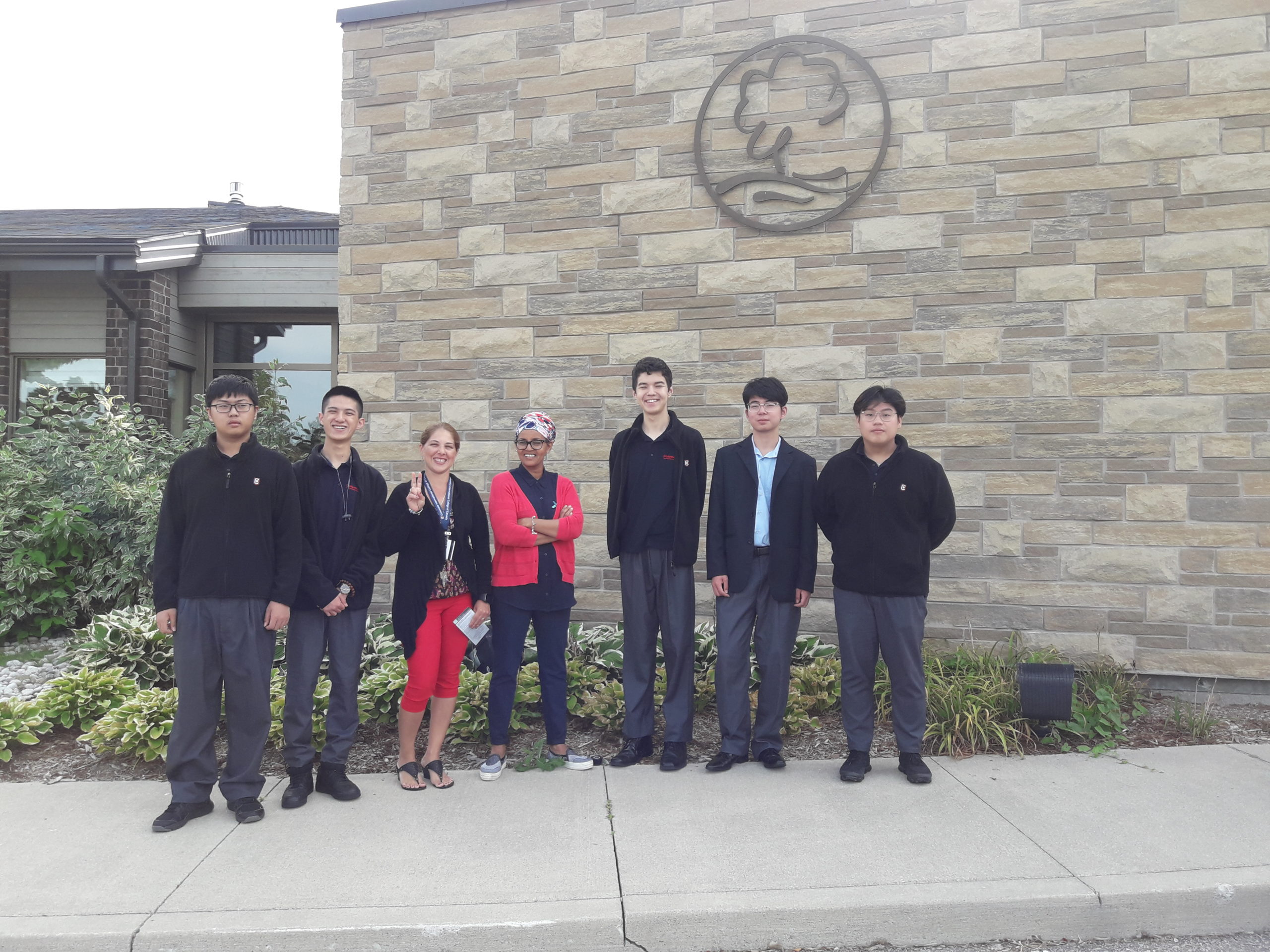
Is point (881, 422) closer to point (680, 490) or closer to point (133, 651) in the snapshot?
point (680, 490)

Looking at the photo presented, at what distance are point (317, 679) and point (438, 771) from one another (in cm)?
73

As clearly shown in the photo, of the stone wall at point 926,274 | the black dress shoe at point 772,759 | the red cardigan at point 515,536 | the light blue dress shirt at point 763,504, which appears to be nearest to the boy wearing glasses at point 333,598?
the red cardigan at point 515,536

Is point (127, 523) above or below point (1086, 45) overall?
below

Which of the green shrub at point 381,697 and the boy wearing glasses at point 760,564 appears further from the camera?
the green shrub at point 381,697

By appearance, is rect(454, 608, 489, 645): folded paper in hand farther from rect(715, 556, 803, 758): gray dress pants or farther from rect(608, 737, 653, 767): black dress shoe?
rect(715, 556, 803, 758): gray dress pants

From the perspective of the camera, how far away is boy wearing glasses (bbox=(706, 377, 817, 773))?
435 cm

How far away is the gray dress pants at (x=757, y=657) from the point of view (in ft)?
14.4

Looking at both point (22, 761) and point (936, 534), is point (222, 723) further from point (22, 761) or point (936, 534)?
point (936, 534)

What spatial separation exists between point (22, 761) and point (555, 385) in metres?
3.82

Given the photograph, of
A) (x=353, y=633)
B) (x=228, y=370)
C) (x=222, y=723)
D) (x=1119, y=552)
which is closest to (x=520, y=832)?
(x=353, y=633)

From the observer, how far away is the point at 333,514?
13.1ft

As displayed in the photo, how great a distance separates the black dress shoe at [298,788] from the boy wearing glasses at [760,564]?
6.32ft

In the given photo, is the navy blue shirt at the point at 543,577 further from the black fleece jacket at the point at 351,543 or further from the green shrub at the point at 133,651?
the green shrub at the point at 133,651

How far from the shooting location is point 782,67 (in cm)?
587
